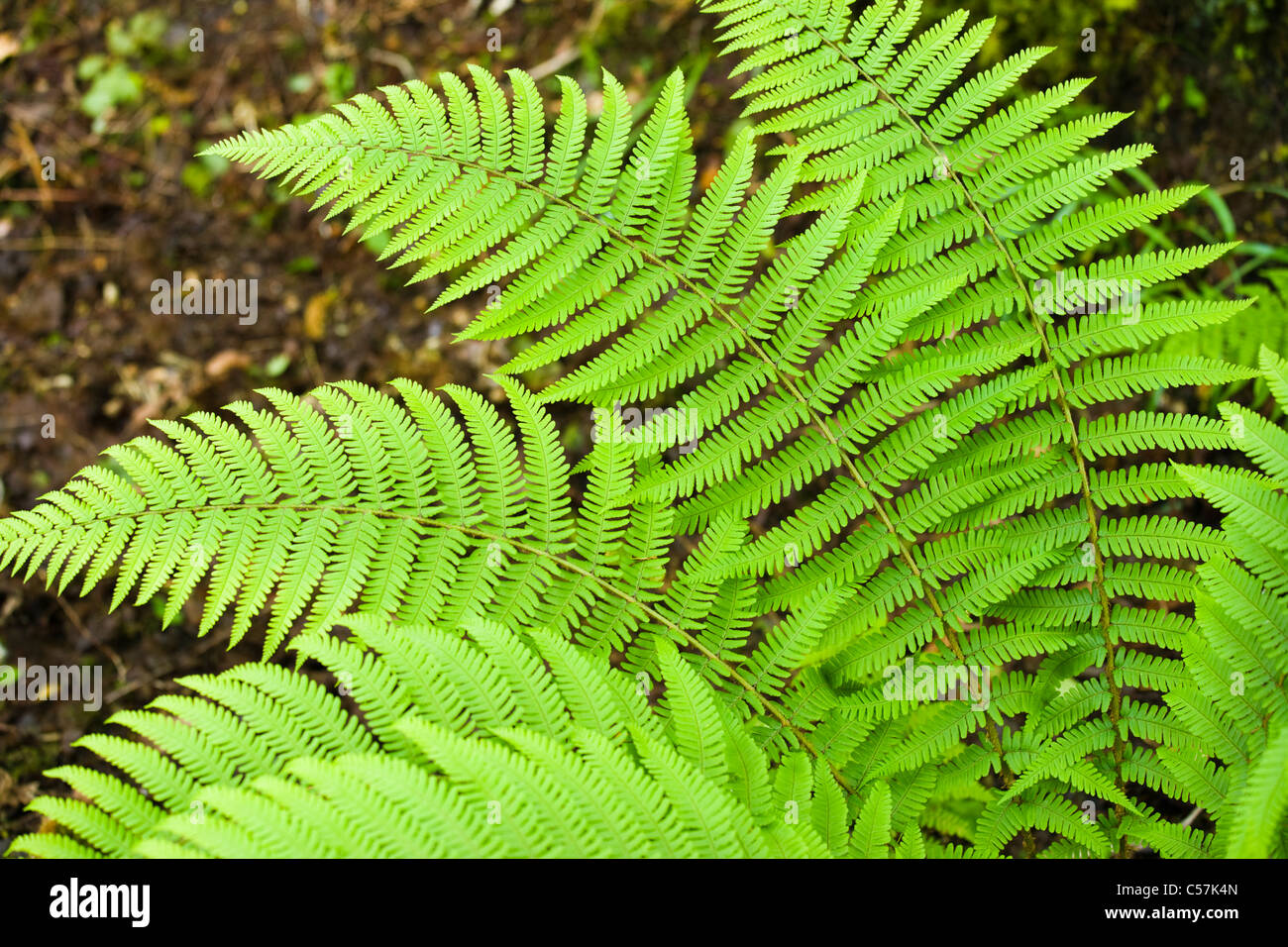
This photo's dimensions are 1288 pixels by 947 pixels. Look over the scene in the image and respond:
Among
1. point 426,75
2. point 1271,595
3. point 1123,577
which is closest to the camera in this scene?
point 1271,595

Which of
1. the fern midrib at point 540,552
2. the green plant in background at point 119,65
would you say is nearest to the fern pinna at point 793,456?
the fern midrib at point 540,552

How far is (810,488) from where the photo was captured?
3219mm

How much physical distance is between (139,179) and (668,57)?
8.38ft

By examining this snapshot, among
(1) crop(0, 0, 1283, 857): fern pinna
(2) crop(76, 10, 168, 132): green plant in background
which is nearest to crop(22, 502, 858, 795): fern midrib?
(1) crop(0, 0, 1283, 857): fern pinna

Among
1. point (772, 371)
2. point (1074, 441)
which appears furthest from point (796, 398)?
point (1074, 441)

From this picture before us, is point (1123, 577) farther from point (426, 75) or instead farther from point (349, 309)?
point (426, 75)

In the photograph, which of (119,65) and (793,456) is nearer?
(793,456)

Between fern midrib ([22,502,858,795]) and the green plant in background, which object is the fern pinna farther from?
the green plant in background

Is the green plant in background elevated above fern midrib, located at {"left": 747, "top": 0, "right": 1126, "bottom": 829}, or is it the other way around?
the green plant in background

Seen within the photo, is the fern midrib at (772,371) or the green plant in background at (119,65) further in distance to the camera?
the green plant in background at (119,65)

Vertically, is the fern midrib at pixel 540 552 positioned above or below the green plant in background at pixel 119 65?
below

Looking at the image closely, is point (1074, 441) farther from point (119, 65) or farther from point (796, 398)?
point (119, 65)

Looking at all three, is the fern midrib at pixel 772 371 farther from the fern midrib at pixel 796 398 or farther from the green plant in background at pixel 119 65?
the green plant in background at pixel 119 65
